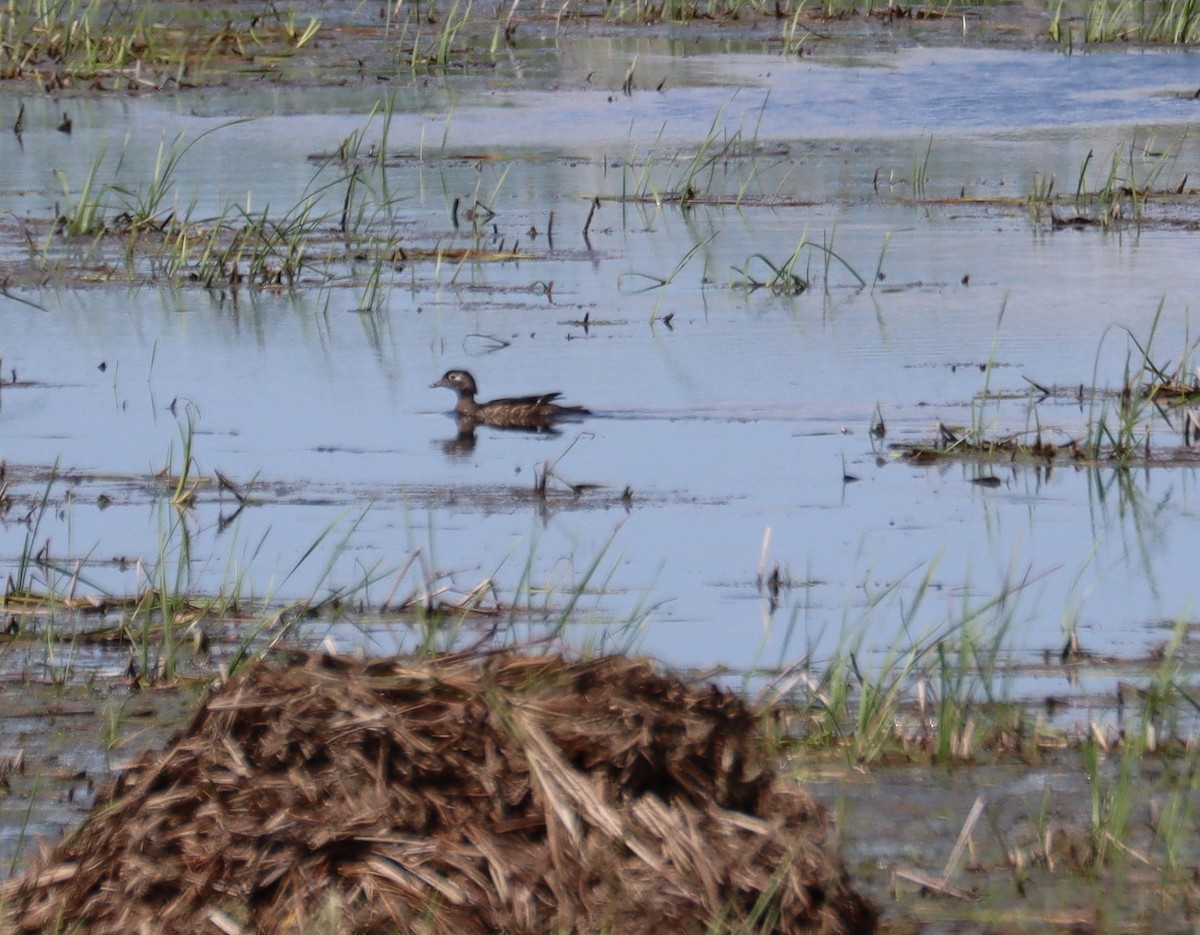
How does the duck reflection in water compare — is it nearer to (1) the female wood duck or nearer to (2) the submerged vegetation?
(1) the female wood duck

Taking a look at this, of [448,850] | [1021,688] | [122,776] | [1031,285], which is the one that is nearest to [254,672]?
[122,776]

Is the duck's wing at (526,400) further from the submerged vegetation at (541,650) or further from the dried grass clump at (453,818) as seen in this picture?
the dried grass clump at (453,818)

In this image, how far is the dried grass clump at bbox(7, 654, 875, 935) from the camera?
10.7 ft

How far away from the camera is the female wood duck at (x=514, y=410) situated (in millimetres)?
8906

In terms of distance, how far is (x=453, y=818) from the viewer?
3359 millimetres

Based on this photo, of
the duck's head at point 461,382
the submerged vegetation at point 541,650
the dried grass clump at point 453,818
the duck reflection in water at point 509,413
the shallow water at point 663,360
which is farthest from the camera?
the duck's head at point 461,382

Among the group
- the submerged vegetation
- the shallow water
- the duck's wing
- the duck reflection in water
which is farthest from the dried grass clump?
the duck's wing

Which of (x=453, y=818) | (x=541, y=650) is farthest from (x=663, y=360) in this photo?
(x=453, y=818)

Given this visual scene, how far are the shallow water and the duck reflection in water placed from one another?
0.28 feet

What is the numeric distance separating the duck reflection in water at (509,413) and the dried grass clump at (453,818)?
204 inches

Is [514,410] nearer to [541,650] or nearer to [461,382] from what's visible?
[461,382]

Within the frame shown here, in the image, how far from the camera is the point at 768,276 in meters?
11.6

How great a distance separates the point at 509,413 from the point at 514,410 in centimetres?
3

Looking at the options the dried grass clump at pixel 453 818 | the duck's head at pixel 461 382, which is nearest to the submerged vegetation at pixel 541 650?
the dried grass clump at pixel 453 818
